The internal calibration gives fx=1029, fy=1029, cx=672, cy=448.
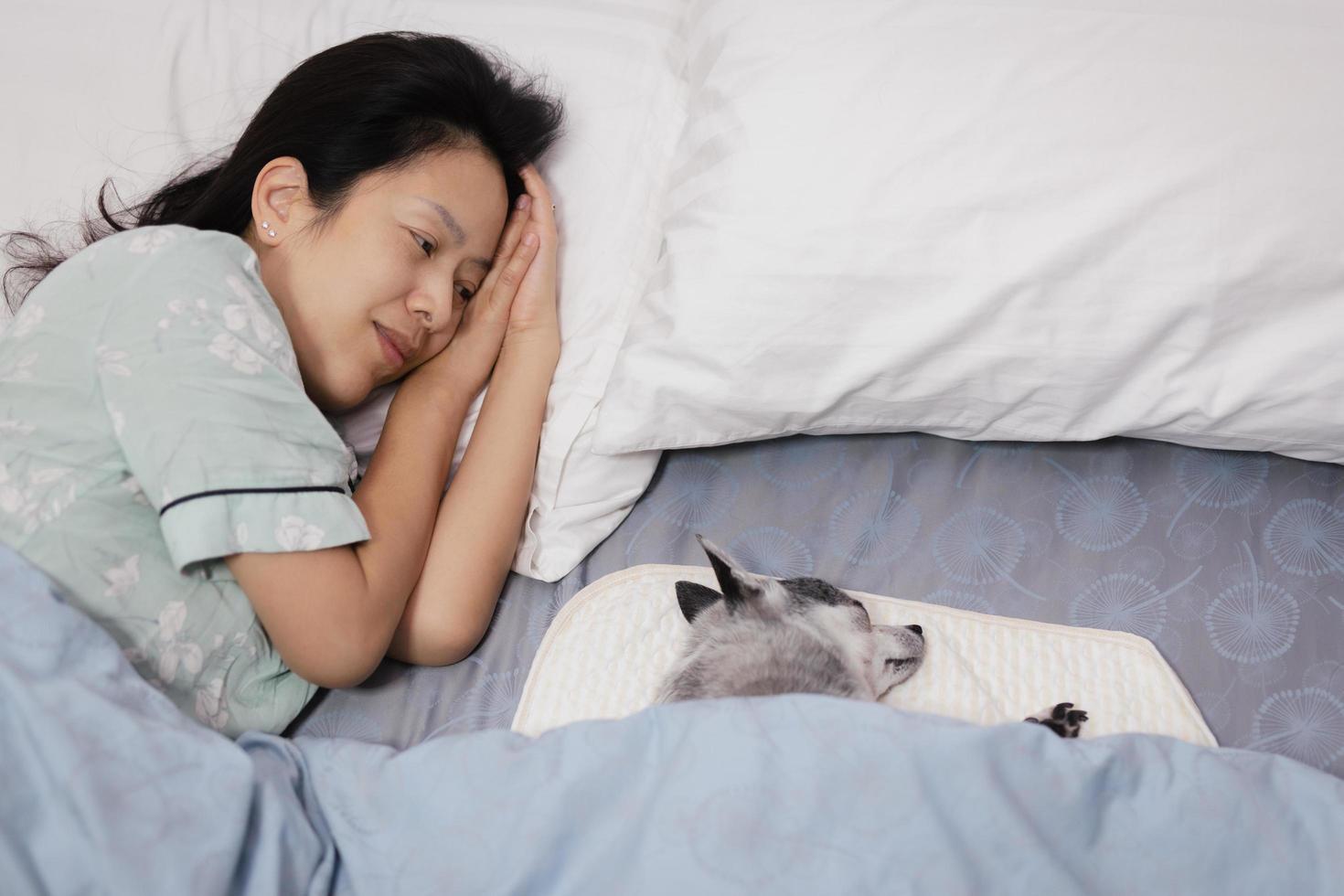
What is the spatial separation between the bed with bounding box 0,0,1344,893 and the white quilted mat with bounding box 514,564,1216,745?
0.03 metres

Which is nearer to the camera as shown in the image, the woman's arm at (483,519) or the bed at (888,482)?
the bed at (888,482)

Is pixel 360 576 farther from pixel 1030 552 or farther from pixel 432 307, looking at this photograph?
pixel 1030 552

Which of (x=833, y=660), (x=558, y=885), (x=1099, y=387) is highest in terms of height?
(x=1099, y=387)

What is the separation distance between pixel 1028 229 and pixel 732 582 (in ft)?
1.34

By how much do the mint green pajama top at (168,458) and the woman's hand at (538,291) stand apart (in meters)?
0.28

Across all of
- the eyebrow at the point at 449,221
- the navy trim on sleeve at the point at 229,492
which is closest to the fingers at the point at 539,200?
the eyebrow at the point at 449,221

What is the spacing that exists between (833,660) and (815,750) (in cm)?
16

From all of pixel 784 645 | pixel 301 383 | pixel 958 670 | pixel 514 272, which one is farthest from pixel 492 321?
pixel 958 670

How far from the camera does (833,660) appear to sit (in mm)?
891

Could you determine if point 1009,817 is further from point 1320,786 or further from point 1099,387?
point 1099,387

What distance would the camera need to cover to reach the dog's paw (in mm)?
874

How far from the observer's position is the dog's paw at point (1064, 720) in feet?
2.87

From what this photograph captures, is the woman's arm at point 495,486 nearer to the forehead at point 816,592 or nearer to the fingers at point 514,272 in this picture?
the fingers at point 514,272

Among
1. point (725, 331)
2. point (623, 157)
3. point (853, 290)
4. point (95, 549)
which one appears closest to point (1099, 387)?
point (853, 290)
